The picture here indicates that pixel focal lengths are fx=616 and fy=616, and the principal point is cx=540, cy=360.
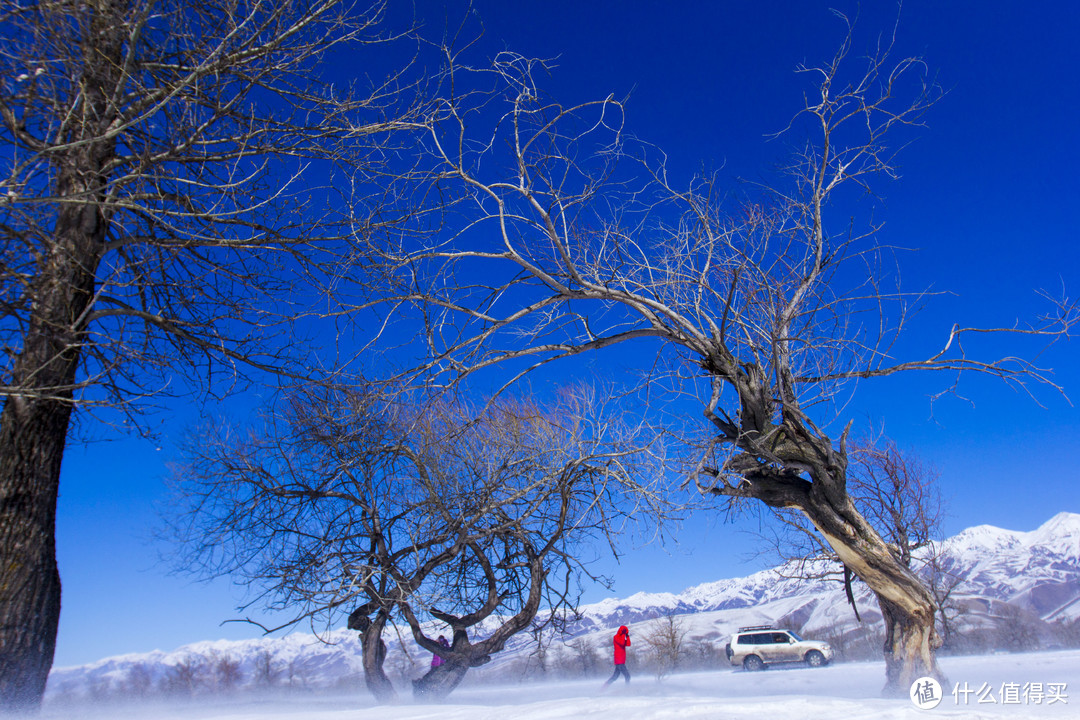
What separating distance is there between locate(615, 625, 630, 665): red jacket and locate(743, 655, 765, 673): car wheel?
31.3 feet

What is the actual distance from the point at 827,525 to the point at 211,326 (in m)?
5.85

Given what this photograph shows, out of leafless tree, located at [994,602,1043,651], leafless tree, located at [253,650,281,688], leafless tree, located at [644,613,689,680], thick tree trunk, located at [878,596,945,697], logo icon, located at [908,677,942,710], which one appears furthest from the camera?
leafless tree, located at [994,602,1043,651]

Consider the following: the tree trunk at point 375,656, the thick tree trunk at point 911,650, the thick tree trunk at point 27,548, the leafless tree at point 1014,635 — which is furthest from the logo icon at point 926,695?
the leafless tree at point 1014,635

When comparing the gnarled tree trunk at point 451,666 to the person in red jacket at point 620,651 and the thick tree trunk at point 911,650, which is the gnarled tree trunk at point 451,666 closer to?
the person in red jacket at point 620,651

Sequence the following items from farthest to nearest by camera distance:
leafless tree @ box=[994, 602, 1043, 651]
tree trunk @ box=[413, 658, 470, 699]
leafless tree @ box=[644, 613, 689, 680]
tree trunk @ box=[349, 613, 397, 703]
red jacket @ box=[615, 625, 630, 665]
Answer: leafless tree @ box=[994, 602, 1043, 651], leafless tree @ box=[644, 613, 689, 680], red jacket @ box=[615, 625, 630, 665], tree trunk @ box=[349, 613, 397, 703], tree trunk @ box=[413, 658, 470, 699]

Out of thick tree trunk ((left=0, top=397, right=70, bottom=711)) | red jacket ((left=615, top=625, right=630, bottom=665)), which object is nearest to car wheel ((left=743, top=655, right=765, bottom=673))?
red jacket ((left=615, top=625, right=630, bottom=665))

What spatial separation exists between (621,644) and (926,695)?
31.4 feet

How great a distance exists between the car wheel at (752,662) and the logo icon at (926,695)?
17.8 m

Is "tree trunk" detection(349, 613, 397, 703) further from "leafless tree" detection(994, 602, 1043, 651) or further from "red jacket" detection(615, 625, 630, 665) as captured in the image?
"leafless tree" detection(994, 602, 1043, 651)

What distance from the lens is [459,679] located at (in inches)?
448

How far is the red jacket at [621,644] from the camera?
12.8m

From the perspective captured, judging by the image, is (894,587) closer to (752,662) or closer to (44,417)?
(44,417)

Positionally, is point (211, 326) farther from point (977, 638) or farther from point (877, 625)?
point (877, 625)

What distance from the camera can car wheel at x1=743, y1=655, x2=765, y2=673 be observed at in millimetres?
20281
